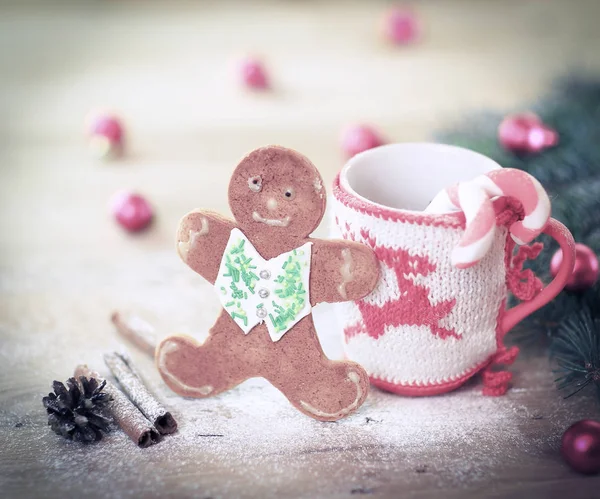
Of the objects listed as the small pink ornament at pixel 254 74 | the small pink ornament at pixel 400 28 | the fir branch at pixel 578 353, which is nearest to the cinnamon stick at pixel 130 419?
the fir branch at pixel 578 353

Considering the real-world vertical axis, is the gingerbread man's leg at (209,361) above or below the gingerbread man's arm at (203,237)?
below

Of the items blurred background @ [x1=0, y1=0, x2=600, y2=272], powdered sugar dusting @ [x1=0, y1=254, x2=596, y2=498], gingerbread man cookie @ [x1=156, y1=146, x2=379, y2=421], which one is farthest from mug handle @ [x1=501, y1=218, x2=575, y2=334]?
blurred background @ [x1=0, y1=0, x2=600, y2=272]

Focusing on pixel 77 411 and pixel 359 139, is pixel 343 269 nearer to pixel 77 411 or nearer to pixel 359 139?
pixel 77 411

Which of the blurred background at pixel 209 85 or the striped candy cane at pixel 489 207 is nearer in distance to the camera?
the striped candy cane at pixel 489 207

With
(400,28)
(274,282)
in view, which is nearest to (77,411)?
(274,282)

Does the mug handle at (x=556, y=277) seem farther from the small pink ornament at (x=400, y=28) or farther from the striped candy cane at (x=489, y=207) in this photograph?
the small pink ornament at (x=400, y=28)

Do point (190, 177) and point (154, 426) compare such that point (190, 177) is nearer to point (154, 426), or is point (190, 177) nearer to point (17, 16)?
point (154, 426)

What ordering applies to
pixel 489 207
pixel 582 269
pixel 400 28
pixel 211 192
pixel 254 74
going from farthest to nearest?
pixel 400 28 → pixel 254 74 → pixel 211 192 → pixel 582 269 → pixel 489 207
